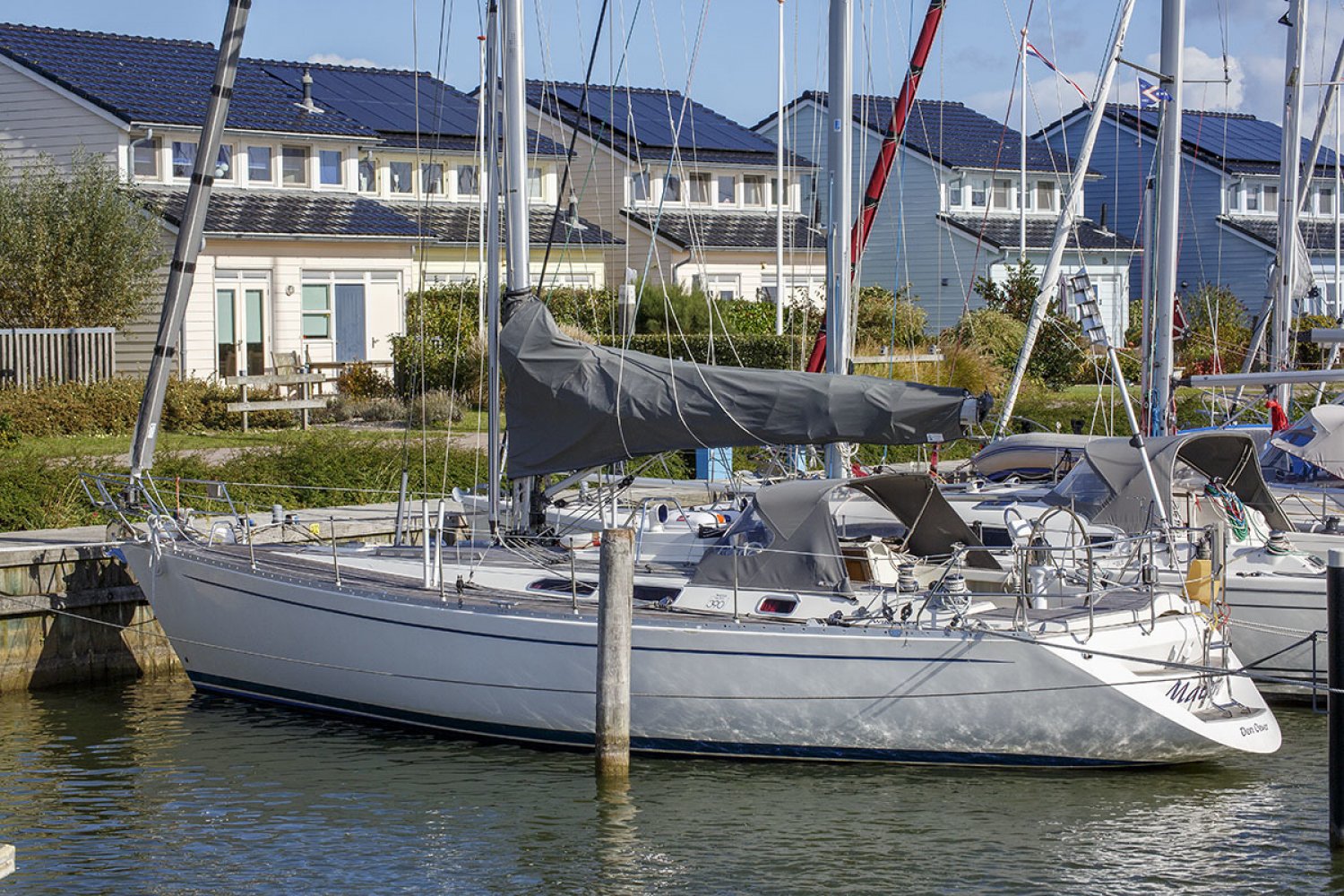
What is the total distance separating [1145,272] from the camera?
23156mm

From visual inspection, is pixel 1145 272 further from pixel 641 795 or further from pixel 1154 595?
pixel 641 795

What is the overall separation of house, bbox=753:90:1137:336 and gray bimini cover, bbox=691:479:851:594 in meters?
33.3

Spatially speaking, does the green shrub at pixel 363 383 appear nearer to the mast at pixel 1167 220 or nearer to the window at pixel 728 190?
the mast at pixel 1167 220

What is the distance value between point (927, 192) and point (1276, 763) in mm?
38784

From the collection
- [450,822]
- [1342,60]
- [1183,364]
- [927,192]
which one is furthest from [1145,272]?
[927,192]

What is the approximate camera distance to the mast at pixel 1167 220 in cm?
1950

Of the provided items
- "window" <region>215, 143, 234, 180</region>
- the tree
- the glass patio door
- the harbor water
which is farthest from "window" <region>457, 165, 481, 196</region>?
the harbor water

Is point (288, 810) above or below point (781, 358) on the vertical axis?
below

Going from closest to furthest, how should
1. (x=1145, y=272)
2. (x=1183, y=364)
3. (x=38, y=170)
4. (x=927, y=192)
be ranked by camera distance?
(x=1145, y=272), (x=38, y=170), (x=1183, y=364), (x=927, y=192)

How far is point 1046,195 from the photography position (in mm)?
53656

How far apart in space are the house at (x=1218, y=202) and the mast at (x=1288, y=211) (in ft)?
82.3

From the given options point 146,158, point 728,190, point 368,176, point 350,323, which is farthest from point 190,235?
point 728,190

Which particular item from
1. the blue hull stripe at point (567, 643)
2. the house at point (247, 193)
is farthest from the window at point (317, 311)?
the blue hull stripe at point (567, 643)

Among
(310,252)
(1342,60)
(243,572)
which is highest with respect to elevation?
(1342,60)
